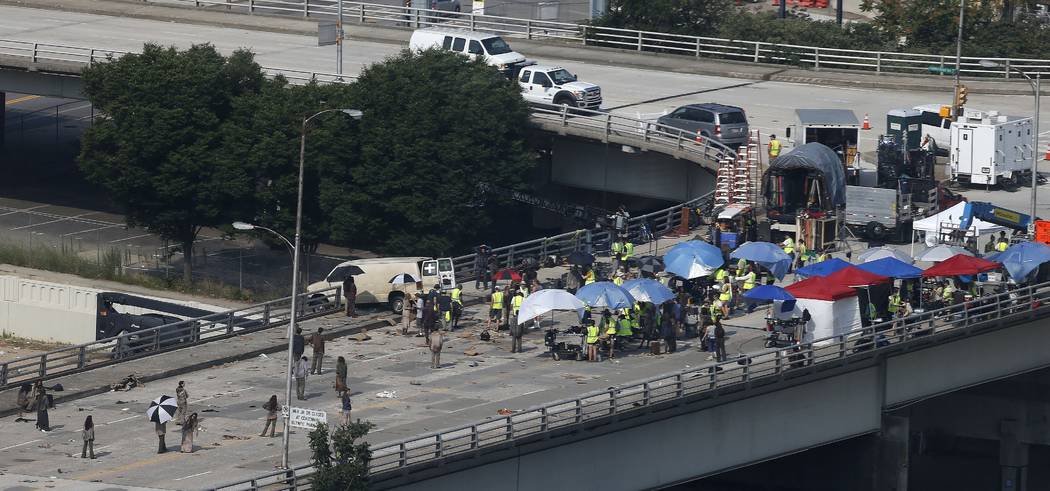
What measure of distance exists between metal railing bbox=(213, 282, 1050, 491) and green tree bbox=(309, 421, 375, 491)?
0.73 metres

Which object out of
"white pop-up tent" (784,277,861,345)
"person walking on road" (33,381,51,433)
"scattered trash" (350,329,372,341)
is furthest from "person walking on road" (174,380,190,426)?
"white pop-up tent" (784,277,861,345)

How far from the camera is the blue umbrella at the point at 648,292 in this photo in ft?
177

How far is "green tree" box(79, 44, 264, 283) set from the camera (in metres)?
74.9

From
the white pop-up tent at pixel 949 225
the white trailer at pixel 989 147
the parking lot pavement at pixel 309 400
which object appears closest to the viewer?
the parking lot pavement at pixel 309 400

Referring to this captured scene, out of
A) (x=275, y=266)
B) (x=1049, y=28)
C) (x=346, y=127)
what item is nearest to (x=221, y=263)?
(x=275, y=266)

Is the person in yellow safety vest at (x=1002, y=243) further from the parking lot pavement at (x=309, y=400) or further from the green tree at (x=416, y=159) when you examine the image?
the green tree at (x=416, y=159)

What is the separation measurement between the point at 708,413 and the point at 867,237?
1699 cm

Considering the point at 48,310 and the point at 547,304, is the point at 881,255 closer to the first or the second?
the point at 547,304

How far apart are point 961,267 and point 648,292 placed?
8.93 metres

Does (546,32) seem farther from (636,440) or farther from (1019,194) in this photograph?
(636,440)

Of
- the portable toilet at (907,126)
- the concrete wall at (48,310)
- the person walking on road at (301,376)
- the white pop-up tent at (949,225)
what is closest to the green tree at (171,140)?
the concrete wall at (48,310)

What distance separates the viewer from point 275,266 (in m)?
80.0

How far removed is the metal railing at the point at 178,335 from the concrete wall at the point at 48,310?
9726mm

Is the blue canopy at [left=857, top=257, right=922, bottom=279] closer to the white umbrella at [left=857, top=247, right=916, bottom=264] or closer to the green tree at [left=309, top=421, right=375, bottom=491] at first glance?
the white umbrella at [left=857, top=247, right=916, bottom=264]
